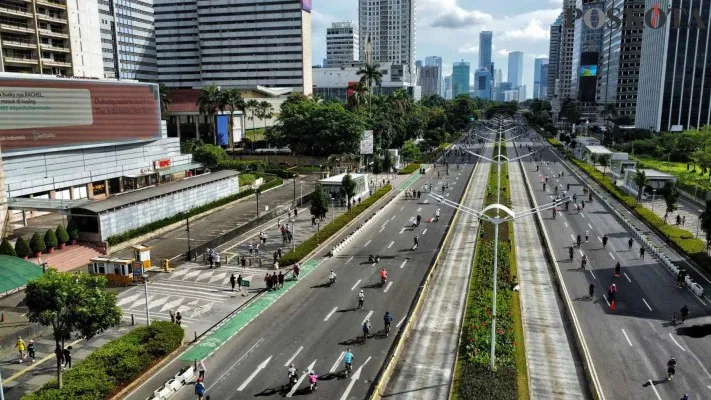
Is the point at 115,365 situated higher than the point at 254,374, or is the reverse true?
the point at 115,365

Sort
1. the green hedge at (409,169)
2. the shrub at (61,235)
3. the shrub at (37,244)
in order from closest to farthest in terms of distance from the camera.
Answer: the shrub at (37,244)
the shrub at (61,235)
the green hedge at (409,169)

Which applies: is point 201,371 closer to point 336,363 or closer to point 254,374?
point 254,374

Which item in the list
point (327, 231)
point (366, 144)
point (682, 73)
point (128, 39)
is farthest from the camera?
point (128, 39)

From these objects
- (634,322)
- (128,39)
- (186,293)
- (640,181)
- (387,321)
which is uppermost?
(128,39)

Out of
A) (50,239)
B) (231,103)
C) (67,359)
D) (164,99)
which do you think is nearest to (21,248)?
(50,239)

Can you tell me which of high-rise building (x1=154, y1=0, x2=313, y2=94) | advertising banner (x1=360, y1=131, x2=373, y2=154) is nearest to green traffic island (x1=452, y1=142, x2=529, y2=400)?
advertising banner (x1=360, y1=131, x2=373, y2=154)

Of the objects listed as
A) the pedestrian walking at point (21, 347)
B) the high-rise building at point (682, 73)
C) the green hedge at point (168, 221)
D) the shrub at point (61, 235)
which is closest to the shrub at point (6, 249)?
the shrub at point (61, 235)

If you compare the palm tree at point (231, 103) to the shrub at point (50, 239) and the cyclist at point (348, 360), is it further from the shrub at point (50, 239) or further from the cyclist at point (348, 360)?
the cyclist at point (348, 360)

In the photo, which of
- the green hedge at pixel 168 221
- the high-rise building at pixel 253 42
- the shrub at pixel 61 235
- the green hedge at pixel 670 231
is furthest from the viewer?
the high-rise building at pixel 253 42

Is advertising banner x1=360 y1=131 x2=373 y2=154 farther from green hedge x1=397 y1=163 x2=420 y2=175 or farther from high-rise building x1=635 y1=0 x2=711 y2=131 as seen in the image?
high-rise building x1=635 y1=0 x2=711 y2=131
